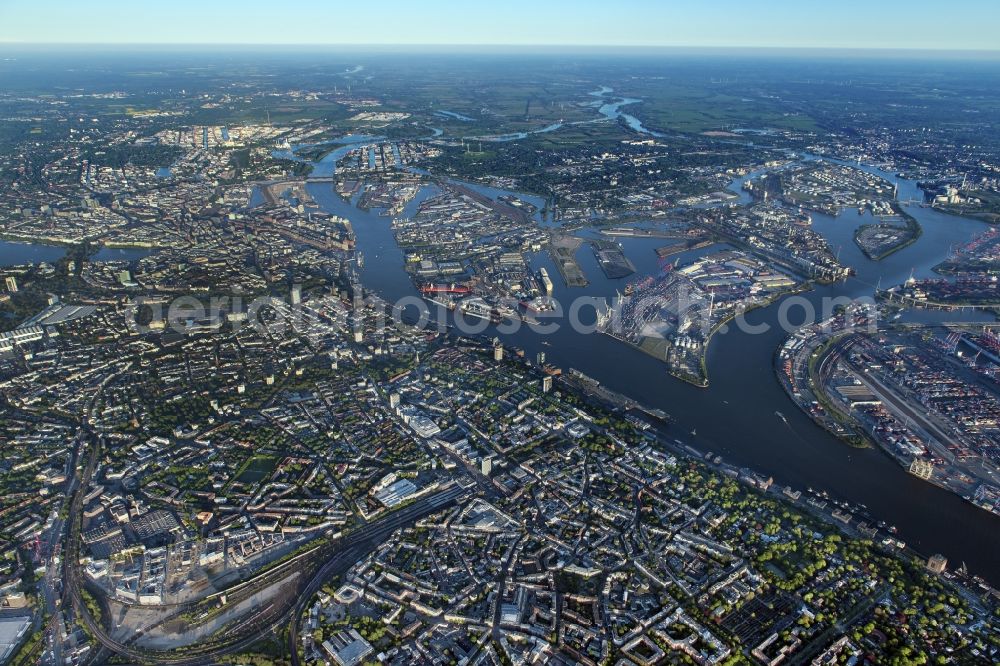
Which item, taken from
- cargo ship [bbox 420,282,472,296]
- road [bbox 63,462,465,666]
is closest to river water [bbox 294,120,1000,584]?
cargo ship [bbox 420,282,472,296]

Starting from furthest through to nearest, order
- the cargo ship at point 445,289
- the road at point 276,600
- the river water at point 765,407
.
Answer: the cargo ship at point 445,289, the river water at point 765,407, the road at point 276,600

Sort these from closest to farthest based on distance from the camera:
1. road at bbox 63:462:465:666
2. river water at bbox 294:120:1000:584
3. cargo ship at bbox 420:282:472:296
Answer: road at bbox 63:462:465:666, river water at bbox 294:120:1000:584, cargo ship at bbox 420:282:472:296

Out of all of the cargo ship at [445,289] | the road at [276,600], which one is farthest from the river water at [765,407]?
the road at [276,600]

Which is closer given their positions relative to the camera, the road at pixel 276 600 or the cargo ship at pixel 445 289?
the road at pixel 276 600

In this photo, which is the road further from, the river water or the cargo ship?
A: the cargo ship

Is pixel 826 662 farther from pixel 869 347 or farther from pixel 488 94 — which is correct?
pixel 488 94

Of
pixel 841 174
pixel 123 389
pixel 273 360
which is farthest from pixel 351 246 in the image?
pixel 841 174

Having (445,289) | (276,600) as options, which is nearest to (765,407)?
(445,289)

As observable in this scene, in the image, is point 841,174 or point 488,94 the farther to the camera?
point 488,94

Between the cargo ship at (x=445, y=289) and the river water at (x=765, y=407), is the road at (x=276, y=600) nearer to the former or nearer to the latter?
the river water at (x=765, y=407)

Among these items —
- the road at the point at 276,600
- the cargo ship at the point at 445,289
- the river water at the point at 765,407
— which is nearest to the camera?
the road at the point at 276,600

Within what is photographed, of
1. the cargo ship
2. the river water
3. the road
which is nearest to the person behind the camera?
the road
